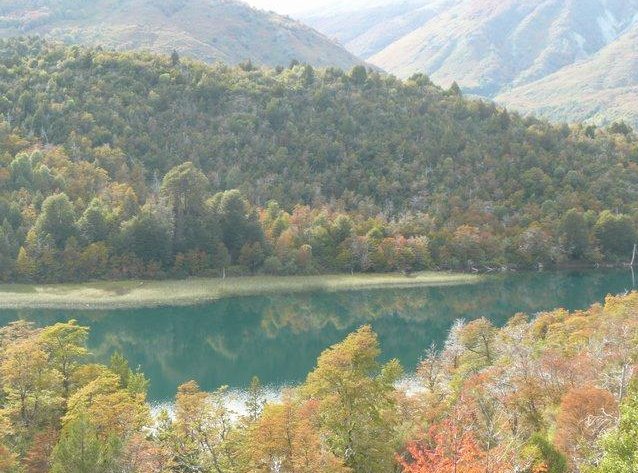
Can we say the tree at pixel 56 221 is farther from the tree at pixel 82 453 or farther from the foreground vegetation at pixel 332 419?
the tree at pixel 82 453

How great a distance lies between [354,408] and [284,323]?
56048 millimetres

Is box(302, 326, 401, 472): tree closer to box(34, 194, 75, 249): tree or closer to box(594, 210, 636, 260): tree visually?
box(34, 194, 75, 249): tree

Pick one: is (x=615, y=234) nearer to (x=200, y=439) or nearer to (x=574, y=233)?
(x=574, y=233)

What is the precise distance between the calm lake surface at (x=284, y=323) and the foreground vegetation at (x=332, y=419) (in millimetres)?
18734

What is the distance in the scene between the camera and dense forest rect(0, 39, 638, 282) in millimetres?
113875

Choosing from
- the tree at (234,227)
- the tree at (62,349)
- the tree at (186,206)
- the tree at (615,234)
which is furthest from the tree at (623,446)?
the tree at (615,234)

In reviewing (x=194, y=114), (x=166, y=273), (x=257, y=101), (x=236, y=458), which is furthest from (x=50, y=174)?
(x=236, y=458)

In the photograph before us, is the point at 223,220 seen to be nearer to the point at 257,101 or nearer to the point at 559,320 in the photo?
the point at 257,101

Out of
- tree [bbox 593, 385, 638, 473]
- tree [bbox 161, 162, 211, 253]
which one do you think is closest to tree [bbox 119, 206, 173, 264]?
tree [bbox 161, 162, 211, 253]

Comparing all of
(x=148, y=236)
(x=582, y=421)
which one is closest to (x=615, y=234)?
(x=148, y=236)

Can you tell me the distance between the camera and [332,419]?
3619 cm

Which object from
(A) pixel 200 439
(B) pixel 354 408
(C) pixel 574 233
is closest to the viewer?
(B) pixel 354 408

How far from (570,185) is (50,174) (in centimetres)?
10132

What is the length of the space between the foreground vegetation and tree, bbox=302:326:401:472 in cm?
7
